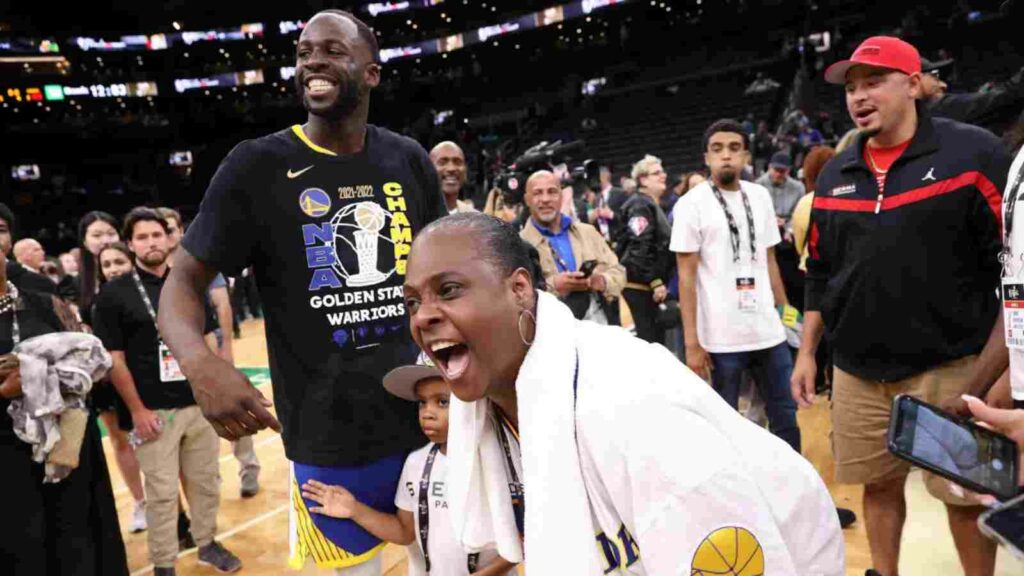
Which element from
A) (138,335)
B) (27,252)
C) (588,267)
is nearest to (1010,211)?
(588,267)

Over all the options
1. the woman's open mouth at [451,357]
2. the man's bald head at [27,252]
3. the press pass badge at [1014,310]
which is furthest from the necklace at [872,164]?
the man's bald head at [27,252]

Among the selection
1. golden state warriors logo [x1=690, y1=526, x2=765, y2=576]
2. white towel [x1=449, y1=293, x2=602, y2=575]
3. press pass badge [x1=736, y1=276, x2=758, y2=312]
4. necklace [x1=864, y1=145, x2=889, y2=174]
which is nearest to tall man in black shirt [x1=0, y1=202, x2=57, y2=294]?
white towel [x1=449, y1=293, x2=602, y2=575]

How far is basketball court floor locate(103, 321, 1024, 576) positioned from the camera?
3.05 metres

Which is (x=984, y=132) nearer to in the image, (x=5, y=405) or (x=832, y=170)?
(x=832, y=170)

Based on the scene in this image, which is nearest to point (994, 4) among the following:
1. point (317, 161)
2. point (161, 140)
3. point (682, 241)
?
point (682, 241)

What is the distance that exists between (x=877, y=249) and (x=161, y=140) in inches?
1340

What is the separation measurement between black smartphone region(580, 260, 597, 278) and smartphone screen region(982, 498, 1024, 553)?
312 centimetres

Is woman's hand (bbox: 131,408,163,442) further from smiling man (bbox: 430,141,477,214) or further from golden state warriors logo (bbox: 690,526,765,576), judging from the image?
golden state warriors logo (bbox: 690,526,765,576)

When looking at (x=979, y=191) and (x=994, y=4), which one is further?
(x=994, y=4)

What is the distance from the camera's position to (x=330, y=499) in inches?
71.3

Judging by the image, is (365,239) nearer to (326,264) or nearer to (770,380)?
(326,264)

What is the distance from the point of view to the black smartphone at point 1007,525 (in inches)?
37.3

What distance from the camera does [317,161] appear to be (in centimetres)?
181

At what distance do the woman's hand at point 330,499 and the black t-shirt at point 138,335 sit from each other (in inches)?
81.1
